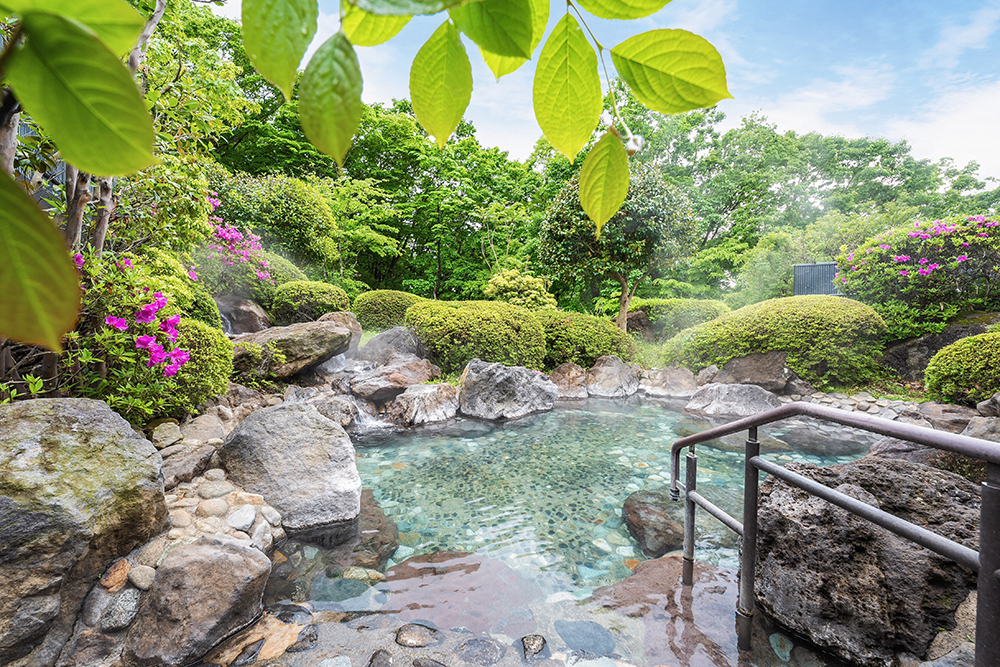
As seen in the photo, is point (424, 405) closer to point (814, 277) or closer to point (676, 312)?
point (676, 312)

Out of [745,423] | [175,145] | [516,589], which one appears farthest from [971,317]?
[175,145]

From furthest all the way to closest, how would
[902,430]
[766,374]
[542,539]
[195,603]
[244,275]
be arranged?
1. [244,275]
2. [766,374]
3. [542,539]
4. [195,603]
5. [902,430]

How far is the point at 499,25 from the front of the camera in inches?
14.1

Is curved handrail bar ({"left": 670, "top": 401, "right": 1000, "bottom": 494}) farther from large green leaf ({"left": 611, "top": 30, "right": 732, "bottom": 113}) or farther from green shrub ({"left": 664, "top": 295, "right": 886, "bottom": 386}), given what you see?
green shrub ({"left": 664, "top": 295, "right": 886, "bottom": 386})

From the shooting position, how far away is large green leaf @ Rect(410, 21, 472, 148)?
0.36 metres

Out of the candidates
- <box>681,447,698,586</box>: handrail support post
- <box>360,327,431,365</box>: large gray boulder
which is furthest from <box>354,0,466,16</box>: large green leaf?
<box>360,327,431,365</box>: large gray boulder

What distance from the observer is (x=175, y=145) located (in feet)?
11.3

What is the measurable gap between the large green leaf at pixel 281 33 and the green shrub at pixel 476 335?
24.9 ft

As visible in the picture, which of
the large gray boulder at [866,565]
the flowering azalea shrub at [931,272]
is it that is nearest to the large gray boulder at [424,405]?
the large gray boulder at [866,565]

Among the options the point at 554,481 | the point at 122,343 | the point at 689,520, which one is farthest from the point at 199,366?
the point at 689,520

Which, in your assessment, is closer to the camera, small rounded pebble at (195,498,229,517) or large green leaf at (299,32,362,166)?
large green leaf at (299,32,362,166)

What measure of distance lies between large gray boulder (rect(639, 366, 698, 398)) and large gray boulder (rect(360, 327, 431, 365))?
4410mm

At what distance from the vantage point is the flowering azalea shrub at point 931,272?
282 inches

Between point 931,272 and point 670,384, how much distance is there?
4661 millimetres
